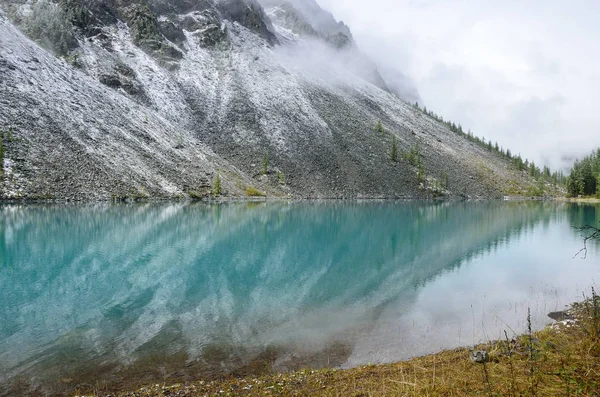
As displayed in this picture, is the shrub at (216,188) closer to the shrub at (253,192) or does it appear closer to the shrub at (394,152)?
the shrub at (253,192)

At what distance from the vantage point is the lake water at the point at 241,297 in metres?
14.8

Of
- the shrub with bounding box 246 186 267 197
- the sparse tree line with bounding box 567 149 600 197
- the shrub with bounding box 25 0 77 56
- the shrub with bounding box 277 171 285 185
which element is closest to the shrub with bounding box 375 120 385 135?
the shrub with bounding box 277 171 285 185

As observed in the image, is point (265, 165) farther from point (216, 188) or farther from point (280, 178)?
point (216, 188)

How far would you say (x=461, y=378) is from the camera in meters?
9.70

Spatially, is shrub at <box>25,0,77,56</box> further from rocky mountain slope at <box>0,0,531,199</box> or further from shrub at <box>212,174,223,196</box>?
shrub at <box>212,174,223,196</box>

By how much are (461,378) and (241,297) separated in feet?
51.8

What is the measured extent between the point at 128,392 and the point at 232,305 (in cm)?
1015

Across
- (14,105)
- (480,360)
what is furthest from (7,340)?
(14,105)

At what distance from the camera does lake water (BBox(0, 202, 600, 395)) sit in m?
14.8

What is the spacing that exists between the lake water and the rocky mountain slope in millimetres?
44199

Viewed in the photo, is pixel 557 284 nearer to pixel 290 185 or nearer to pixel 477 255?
pixel 477 255

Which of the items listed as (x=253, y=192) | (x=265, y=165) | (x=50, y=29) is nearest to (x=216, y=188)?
(x=253, y=192)

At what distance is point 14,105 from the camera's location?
293 ft

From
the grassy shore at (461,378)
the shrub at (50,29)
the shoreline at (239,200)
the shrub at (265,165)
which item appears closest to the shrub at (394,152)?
the shoreline at (239,200)
